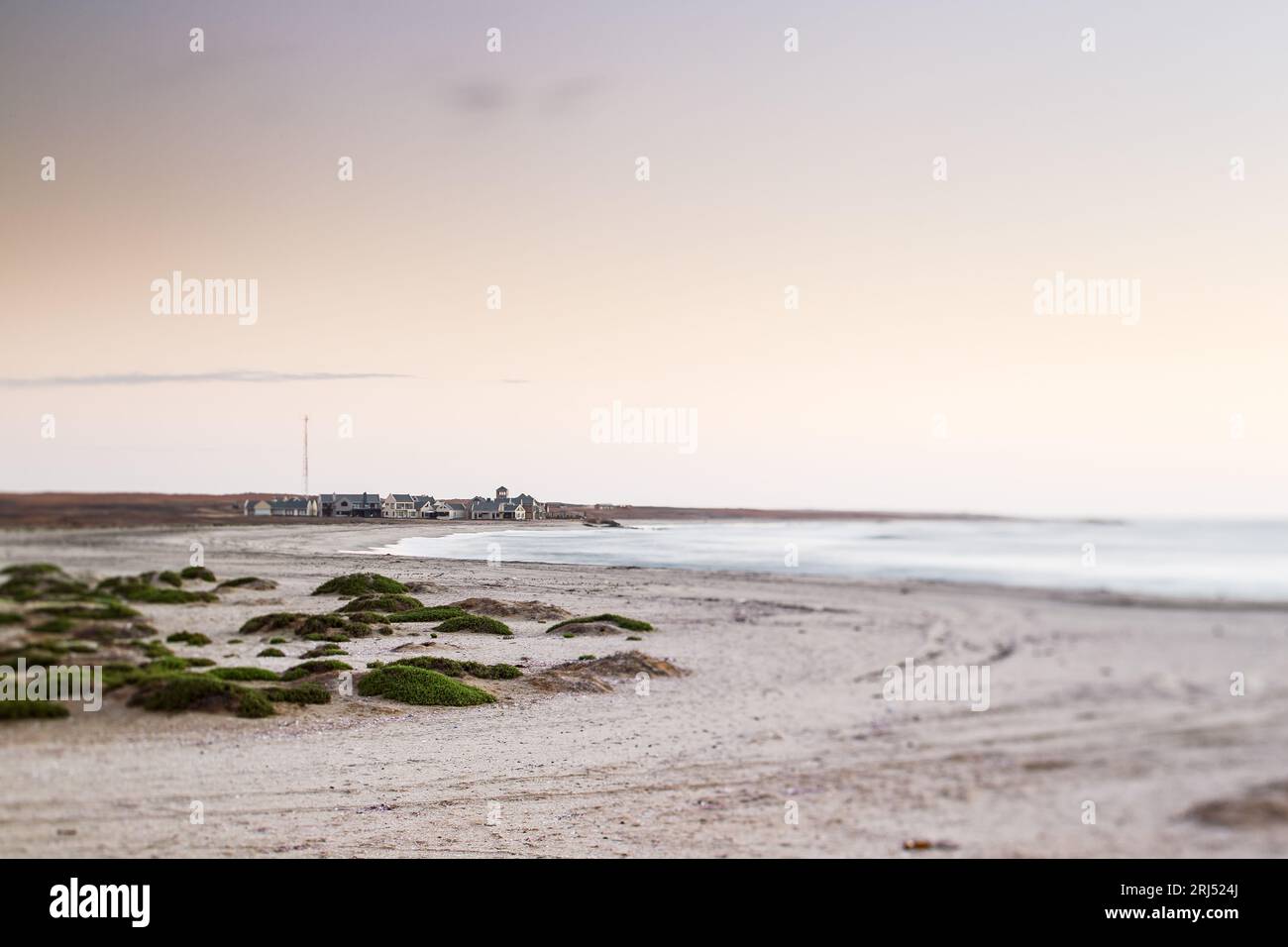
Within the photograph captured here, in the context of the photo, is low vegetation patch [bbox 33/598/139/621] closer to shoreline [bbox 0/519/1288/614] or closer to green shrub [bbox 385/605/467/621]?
shoreline [bbox 0/519/1288/614]

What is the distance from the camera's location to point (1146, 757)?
4.23m

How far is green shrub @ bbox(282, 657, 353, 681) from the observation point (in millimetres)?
4520

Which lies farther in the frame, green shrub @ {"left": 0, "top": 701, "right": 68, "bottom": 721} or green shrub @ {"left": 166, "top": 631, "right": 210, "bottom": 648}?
green shrub @ {"left": 166, "top": 631, "right": 210, "bottom": 648}

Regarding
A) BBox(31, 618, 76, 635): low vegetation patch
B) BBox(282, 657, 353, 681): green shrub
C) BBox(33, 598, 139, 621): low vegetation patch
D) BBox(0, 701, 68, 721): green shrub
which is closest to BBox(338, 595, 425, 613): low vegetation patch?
BBox(282, 657, 353, 681): green shrub

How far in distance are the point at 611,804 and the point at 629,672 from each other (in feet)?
3.63

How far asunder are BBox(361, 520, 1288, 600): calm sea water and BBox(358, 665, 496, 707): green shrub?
27.3 inches

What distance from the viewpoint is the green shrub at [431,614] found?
4.69 m

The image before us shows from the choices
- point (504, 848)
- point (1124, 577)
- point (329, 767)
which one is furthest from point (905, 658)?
point (329, 767)

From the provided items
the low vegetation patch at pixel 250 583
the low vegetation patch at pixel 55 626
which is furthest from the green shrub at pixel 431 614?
the low vegetation patch at pixel 55 626

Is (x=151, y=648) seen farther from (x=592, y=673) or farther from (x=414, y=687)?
(x=592, y=673)

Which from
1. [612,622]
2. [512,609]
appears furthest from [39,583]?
[612,622]

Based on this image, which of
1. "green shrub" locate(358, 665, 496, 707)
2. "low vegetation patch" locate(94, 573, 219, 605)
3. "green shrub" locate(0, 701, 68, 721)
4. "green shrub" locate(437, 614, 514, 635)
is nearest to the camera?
"green shrub" locate(0, 701, 68, 721)

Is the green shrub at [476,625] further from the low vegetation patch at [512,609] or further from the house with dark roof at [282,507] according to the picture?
the house with dark roof at [282,507]
